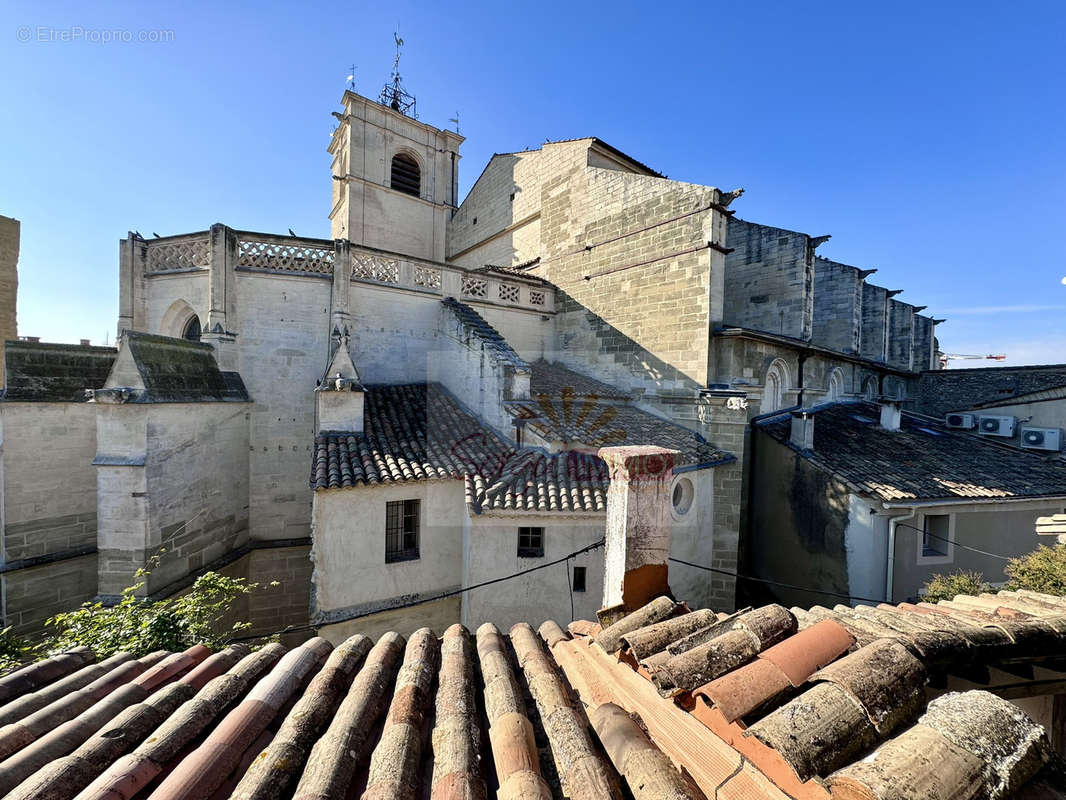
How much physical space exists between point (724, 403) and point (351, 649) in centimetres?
879

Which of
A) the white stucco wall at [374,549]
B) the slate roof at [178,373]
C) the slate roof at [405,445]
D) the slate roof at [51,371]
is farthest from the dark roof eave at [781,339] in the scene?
the slate roof at [51,371]

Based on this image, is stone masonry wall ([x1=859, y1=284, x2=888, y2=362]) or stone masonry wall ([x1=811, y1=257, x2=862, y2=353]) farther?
stone masonry wall ([x1=859, y1=284, x2=888, y2=362])

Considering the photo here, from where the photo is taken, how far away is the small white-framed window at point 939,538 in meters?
8.99

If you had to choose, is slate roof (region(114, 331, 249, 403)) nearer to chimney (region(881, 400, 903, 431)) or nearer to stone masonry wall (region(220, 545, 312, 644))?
stone masonry wall (region(220, 545, 312, 644))

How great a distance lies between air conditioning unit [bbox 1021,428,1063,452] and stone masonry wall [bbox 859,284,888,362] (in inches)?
261

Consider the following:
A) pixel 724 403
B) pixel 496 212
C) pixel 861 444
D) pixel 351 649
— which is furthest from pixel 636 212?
pixel 351 649

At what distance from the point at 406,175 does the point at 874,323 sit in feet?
70.6

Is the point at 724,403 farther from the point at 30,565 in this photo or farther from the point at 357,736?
the point at 30,565

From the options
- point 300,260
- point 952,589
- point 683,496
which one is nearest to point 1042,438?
point 952,589

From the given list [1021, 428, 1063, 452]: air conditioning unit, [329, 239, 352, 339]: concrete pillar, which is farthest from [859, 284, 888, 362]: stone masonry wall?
[329, 239, 352, 339]: concrete pillar

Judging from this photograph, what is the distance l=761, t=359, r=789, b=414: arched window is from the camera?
39.3 feet

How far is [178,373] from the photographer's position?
27.8ft

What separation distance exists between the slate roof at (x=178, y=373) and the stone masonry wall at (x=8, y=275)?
8.14 metres

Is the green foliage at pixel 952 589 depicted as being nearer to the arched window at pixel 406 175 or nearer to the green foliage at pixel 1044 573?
the green foliage at pixel 1044 573
